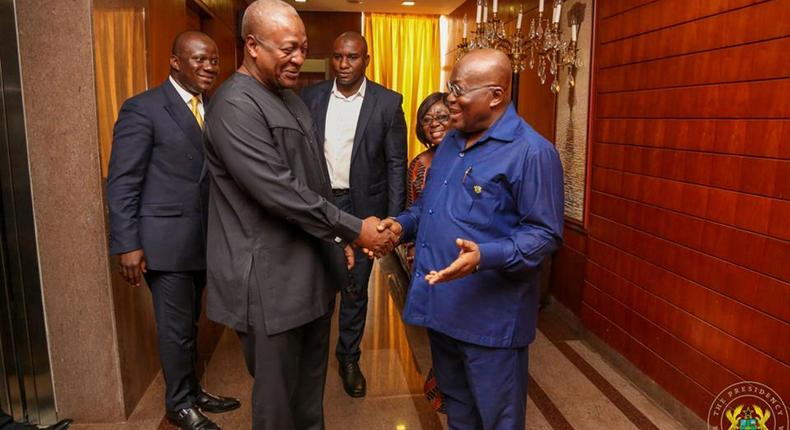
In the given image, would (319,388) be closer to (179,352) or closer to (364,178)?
(179,352)

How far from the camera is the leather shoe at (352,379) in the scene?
2.67 meters

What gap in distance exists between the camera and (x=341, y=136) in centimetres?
270

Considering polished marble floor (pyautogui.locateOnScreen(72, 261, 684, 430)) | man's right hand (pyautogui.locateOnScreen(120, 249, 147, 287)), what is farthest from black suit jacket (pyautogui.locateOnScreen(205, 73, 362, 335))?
polished marble floor (pyautogui.locateOnScreen(72, 261, 684, 430))

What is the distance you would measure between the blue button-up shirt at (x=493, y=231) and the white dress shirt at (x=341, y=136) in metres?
0.97

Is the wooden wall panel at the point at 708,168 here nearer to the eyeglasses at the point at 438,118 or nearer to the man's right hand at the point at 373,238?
the eyeglasses at the point at 438,118

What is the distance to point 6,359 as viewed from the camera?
7.22ft

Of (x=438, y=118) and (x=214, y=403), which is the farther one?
(x=438, y=118)

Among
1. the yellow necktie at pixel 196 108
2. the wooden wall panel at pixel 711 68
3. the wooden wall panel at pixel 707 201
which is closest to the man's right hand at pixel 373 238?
the yellow necktie at pixel 196 108

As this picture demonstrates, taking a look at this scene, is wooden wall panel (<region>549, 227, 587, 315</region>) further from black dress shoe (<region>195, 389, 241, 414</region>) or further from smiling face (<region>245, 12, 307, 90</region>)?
smiling face (<region>245, 12, 307, 90</region>)

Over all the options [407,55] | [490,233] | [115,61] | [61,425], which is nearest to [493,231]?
[490,233]

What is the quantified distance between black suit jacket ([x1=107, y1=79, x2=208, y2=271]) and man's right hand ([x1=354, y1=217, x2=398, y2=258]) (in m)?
0.76

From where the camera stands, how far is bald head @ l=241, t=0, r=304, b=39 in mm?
1539

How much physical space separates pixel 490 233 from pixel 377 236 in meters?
0.35

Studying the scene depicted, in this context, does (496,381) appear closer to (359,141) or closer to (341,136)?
(359,141)
